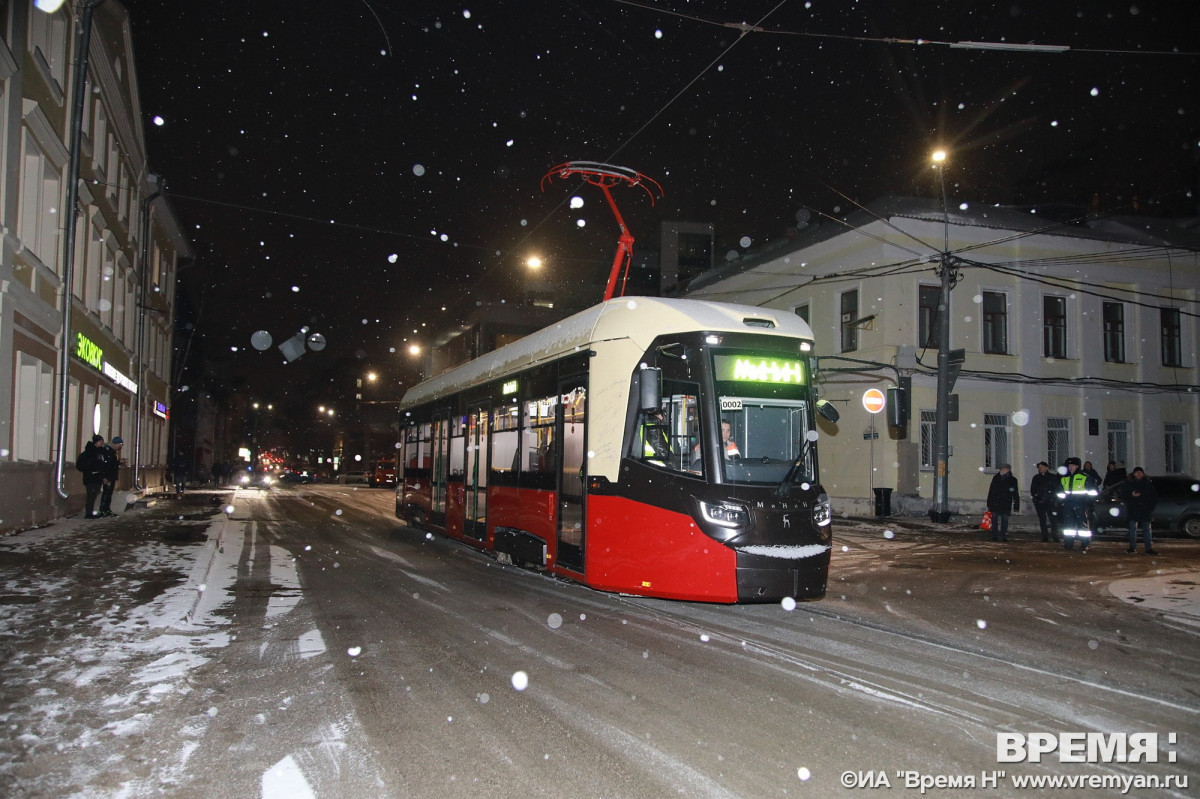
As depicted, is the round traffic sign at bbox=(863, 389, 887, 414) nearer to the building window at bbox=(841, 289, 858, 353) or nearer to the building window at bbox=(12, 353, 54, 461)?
the building window at bbox=(841, 289, 858, 353)

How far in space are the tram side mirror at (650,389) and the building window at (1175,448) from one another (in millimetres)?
28751

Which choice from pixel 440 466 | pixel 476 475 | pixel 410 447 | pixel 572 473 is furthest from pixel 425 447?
pixel 572 473

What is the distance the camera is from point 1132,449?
95.8ft

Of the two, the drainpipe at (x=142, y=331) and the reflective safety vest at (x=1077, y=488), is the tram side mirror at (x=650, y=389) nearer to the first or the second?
the reflective safety vest at (x=1077, y=488)

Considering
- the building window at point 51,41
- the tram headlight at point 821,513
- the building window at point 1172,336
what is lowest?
the tram headlight at point 821,513

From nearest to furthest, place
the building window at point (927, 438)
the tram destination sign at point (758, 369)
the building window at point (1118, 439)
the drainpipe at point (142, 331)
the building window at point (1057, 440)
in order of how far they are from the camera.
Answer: the tram destination sign at point (758, 369) → the building window at point (927, 438) → the building window at point (1057, 440) → the building window at point (1118, 439) → the drainpipe at point (142, 331)

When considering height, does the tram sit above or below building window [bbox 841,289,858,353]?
below

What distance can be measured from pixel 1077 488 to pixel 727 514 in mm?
12648

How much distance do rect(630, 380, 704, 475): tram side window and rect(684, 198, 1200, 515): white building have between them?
17814 millimetres

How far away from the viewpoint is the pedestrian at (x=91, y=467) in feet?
59.0

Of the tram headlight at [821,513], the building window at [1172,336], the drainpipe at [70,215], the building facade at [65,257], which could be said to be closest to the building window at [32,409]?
the building facade at [65,257]

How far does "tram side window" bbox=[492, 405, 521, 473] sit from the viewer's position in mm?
11566

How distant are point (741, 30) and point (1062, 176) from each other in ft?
103

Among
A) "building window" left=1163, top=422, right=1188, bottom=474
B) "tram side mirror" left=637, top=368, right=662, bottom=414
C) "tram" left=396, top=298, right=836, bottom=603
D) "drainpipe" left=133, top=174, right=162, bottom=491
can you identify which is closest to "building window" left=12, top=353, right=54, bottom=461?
"drainpipe" left=133, top=174, right=162, bottom=491
